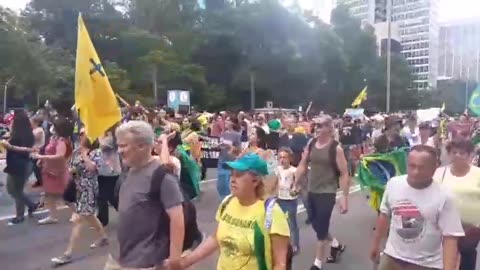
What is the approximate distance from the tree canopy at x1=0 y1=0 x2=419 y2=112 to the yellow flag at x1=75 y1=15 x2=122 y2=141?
1247 inches

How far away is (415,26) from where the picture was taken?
3137 inches

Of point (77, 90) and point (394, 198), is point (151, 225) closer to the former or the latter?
point (394, 198)

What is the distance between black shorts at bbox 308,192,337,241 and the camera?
673cm

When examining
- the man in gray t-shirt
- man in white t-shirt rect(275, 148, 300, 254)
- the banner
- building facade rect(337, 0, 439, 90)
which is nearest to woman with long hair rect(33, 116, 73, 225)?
man in white t-shirt rect(275, 148, 300, 254)

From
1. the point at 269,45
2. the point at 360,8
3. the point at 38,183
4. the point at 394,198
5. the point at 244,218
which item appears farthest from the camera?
the point at 360,8

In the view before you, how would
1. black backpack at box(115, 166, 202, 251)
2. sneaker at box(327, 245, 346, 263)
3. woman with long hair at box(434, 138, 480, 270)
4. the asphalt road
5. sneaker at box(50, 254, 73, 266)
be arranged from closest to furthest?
1. black backpack at box(115, 166, 202, 251)
2. woman with long hair at box(434, 138, 480, 270)
3. sneaker at box(50, 254, 73, 266)
4. the asphalt road
5. sneaker at box(327, 245, 346, 263)

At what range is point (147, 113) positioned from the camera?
39.9ft

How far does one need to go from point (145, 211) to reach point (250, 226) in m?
0.59

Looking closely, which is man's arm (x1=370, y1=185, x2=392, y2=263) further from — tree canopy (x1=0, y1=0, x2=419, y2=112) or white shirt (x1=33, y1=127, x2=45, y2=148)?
tree canopy (x1=0, y1=0, x2=419, y2=112)

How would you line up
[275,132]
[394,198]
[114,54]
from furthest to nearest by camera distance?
[114,54], [275,132], [394,198]

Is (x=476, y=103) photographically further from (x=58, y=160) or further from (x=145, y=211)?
(x=145, y=211)

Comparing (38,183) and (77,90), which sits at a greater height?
(77,90)

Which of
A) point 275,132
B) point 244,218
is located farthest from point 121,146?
point 275,132

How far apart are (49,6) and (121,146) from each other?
1832 inches
